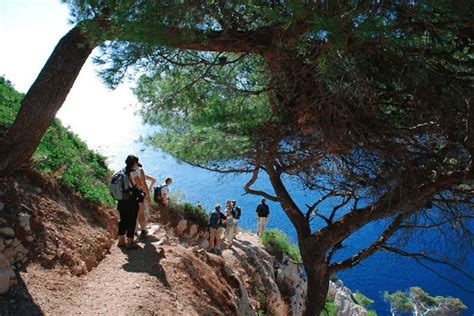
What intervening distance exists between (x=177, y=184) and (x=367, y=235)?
527 inches

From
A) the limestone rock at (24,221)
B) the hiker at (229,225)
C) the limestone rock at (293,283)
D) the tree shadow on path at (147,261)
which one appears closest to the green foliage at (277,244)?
the limestone rock at (293,283)

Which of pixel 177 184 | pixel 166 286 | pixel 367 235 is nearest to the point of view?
pixel 166 286

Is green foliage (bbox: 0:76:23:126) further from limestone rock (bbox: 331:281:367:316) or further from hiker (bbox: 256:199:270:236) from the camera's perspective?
limestone rock (bbox: 331:281:367:316)

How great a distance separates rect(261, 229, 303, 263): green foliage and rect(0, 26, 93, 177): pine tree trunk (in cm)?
1001

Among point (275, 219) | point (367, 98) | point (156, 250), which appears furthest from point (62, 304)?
point (275, 219)

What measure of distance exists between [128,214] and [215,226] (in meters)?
4.19

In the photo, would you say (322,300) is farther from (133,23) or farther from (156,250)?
(133,23)

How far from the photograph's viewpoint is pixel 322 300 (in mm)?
5934

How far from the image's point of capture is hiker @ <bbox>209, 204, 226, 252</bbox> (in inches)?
385

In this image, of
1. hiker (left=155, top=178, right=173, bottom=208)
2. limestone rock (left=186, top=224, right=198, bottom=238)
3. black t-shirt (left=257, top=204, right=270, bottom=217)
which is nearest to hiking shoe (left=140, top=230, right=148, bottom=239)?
hiker (left=155, top=178, right=173, bottom=208)

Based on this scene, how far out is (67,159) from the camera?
740 centimetres

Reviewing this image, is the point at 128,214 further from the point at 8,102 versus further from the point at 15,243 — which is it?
the point at 8,102

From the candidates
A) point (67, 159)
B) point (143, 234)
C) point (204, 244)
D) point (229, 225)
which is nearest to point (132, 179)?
point (143, 234)

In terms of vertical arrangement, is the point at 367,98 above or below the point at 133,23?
above
